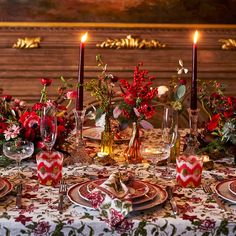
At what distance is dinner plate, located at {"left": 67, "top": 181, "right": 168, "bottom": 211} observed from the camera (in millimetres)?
1825

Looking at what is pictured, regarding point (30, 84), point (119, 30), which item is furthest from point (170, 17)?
point (30, 84)

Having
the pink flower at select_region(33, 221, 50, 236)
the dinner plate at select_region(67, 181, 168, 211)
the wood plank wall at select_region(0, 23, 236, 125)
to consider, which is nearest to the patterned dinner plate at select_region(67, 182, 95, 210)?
the dinner plate at select_region(67, 181, 168, 211)

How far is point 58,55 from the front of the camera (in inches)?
191

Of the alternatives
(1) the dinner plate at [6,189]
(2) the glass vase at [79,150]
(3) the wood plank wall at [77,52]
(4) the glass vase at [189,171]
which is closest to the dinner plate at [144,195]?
(4) the glass vase at [189,171]

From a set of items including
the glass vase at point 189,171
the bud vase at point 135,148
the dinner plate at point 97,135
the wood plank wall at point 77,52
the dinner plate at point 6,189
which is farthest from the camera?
the wood plank wall at point 77,52

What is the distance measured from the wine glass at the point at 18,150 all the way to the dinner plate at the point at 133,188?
1.07ft

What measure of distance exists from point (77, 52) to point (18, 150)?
271 cm

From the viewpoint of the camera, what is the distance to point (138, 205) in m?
1.84

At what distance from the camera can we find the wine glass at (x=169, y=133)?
2.22 metres

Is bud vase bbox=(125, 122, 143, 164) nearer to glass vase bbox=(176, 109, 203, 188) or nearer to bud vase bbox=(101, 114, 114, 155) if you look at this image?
bud vase bbox=(101, 114, 114, 155)

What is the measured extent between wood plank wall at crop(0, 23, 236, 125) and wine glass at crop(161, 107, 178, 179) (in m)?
2.44

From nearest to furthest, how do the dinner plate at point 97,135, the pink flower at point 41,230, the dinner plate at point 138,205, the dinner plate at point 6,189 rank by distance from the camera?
the pink flower at point 41,230 → the dinner plate at point 138,205 → the dinner plate at point 6,189 → the dinner plate at point 97,135

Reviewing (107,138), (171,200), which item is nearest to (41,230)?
(171,200)

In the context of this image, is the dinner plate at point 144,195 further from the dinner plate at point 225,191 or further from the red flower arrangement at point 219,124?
the red flower arrangement at point 219,124
